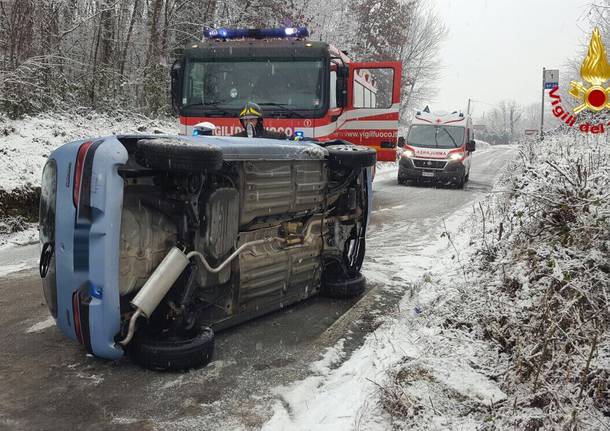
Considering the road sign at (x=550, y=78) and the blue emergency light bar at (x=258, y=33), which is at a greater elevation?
the blue emergency light bar at (x=258, y=33)

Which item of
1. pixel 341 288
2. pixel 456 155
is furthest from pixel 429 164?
pixel 341 288

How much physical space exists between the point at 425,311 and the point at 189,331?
1883 mm

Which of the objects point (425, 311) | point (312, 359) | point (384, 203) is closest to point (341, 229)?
point (425, 311)

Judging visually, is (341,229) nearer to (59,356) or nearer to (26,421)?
(59,356)

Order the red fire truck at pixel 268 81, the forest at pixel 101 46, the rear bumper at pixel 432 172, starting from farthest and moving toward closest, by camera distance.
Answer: the rear bumper at pixel 432 172 < the forest at pixel 101 46 < the red fire truck at pixel 268 81

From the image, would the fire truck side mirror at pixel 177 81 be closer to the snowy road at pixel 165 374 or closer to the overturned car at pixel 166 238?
the snowy road at pixel 165 374

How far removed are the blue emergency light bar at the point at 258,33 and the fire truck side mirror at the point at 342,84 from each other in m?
0.90

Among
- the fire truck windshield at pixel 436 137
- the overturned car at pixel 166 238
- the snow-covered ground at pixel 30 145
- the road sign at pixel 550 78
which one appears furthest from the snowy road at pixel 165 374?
the fire truck windshield at pixel 436 137

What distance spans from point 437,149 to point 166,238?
1471 centimetres

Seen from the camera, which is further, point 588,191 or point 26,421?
point 588,191

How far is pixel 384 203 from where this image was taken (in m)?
12.6

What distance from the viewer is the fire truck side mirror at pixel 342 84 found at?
8.02m

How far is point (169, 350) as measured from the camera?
132 inches

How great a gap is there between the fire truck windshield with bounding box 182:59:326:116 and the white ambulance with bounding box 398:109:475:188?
8830 millimetres
